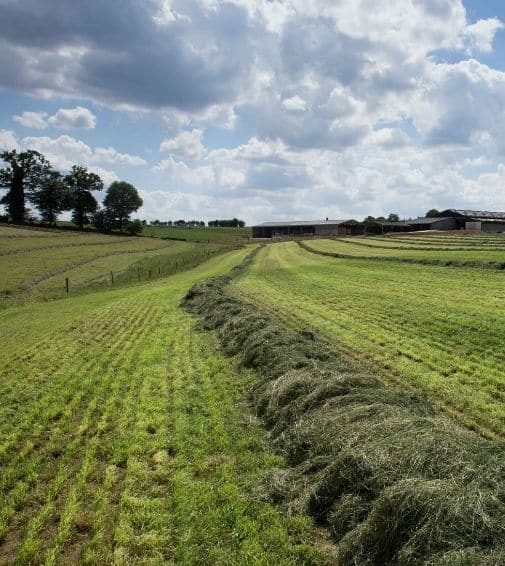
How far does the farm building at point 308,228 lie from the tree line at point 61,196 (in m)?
32.5

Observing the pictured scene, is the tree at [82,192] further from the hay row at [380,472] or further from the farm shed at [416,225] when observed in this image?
the hay row at [380,472]

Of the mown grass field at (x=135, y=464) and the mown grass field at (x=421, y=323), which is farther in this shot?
the mown grass field at (x=421, y=323)

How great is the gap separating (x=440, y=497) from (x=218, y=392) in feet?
23.0

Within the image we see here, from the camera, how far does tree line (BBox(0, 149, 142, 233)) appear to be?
359 ft

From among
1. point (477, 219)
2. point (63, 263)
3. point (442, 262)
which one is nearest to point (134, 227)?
point (63, 263)

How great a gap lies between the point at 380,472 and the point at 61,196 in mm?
117925

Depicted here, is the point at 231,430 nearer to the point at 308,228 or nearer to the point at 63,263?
the point at 63,263

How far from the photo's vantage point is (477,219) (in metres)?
106

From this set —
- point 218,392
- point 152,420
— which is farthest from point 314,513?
point 218,392

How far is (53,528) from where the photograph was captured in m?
6.62

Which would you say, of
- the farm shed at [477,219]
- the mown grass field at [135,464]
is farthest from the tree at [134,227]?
the mown grass field at [135,464]

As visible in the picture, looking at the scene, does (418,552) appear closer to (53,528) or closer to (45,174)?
(53,528)

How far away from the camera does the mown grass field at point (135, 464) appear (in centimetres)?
619

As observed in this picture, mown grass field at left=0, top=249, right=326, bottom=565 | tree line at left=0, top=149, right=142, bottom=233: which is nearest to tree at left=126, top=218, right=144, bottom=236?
tree line at left=0, top=149, right=142, bottom=233
